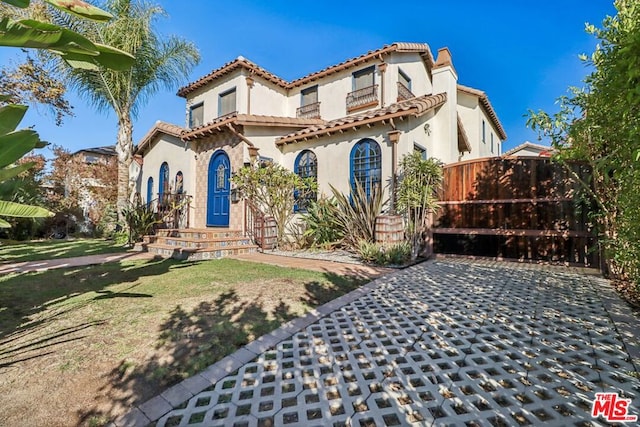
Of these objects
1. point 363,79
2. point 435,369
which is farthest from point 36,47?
point 363,79

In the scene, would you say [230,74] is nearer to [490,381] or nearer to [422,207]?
[422,207]

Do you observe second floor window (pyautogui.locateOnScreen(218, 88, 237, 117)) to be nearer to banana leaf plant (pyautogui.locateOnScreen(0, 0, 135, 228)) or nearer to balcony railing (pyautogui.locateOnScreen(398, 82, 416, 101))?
balcony railing (pyautogui.locateOnScreen(398, 82, 416, 101))

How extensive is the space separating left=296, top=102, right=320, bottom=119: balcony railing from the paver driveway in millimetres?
12327

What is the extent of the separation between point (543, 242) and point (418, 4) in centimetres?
1042

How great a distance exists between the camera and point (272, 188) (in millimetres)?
10102

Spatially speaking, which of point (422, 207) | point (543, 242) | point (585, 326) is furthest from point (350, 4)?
point (585, 326)

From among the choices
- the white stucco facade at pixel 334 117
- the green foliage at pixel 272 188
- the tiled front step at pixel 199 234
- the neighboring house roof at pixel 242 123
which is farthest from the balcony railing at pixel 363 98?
the tiled front step at pixel 199 234

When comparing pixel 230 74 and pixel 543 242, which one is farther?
pixel 230 74

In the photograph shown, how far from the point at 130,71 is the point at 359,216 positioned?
11.5 meters

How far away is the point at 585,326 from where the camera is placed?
3592 millimetres

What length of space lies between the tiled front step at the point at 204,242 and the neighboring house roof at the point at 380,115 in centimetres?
449

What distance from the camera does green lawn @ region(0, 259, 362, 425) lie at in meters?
2.29

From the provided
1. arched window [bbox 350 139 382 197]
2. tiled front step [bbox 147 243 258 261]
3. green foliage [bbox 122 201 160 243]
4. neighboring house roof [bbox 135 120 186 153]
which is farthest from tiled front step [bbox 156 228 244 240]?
neighboring house roof [bbox 135 120 186 153]

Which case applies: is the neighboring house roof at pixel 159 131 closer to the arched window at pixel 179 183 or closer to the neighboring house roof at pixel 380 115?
the arched window at pixel 179 183
